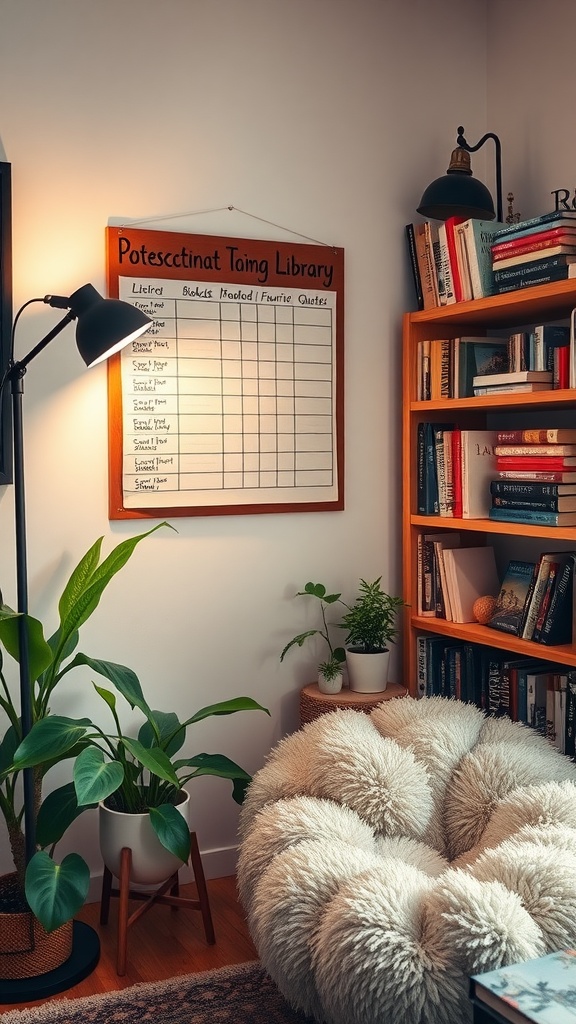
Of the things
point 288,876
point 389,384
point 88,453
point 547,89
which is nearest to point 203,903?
point 288,876

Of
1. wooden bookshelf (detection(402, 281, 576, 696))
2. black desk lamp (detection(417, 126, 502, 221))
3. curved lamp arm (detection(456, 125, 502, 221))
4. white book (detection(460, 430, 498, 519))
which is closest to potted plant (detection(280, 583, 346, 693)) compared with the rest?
wooden bookshelf (detection(402, 281, 576, 696))

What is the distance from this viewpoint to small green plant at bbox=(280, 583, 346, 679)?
2707 mm

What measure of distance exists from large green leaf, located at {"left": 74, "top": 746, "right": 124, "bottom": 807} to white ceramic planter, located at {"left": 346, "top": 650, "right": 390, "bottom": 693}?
825 mm

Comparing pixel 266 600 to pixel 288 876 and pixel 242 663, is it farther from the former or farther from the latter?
pixel 288 876

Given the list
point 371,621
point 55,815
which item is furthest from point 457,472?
point 55,815

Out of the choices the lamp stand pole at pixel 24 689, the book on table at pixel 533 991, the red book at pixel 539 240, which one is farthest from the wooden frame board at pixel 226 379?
the book on table at pixel 533 991

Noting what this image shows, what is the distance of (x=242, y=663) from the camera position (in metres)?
2.74

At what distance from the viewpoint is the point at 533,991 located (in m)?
A: 1.28

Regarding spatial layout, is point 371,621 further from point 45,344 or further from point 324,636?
point 45,344

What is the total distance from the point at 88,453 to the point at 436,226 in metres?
1.25

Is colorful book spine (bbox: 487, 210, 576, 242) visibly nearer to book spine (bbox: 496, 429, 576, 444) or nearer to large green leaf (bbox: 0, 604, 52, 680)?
book spine (bbox: 496, 429, 576, 444)

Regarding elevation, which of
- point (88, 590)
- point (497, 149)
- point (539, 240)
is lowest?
point (88, 590)

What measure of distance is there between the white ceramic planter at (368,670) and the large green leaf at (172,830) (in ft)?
2.28

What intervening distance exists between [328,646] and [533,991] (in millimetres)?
1606
